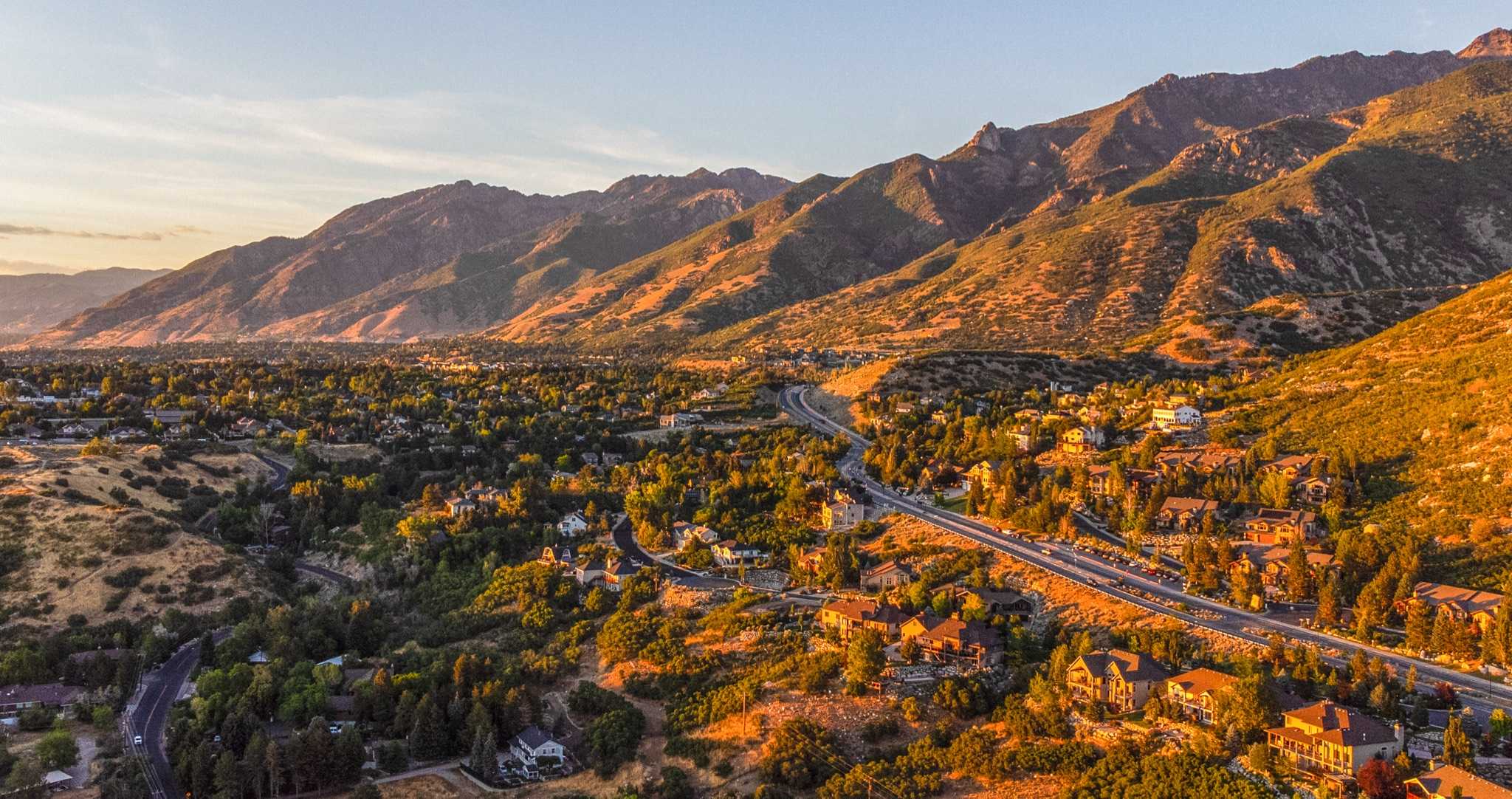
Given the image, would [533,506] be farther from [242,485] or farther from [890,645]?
[890,645]

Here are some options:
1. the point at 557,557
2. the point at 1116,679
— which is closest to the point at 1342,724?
the point at 1116,679

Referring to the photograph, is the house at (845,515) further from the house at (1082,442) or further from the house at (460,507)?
the house at (460,507)

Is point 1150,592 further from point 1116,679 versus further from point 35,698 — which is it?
point 35,698

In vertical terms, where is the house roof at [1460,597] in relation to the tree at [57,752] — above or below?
above

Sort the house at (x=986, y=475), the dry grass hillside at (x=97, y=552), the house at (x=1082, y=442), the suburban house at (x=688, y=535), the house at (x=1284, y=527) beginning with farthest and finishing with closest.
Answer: the house at (x=1082, y=442)
the house at (x=986, y=475)
the suburban house at (x=688, y=535)
the dry grass hillside at (x=97, y=552)
the house at (x=1284, y=527)

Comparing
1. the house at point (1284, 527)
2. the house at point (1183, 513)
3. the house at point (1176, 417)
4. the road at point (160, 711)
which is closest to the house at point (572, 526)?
the road at point (160, 711)

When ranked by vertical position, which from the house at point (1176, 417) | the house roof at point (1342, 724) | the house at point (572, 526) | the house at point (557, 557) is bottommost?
the house at point (557, 557)
